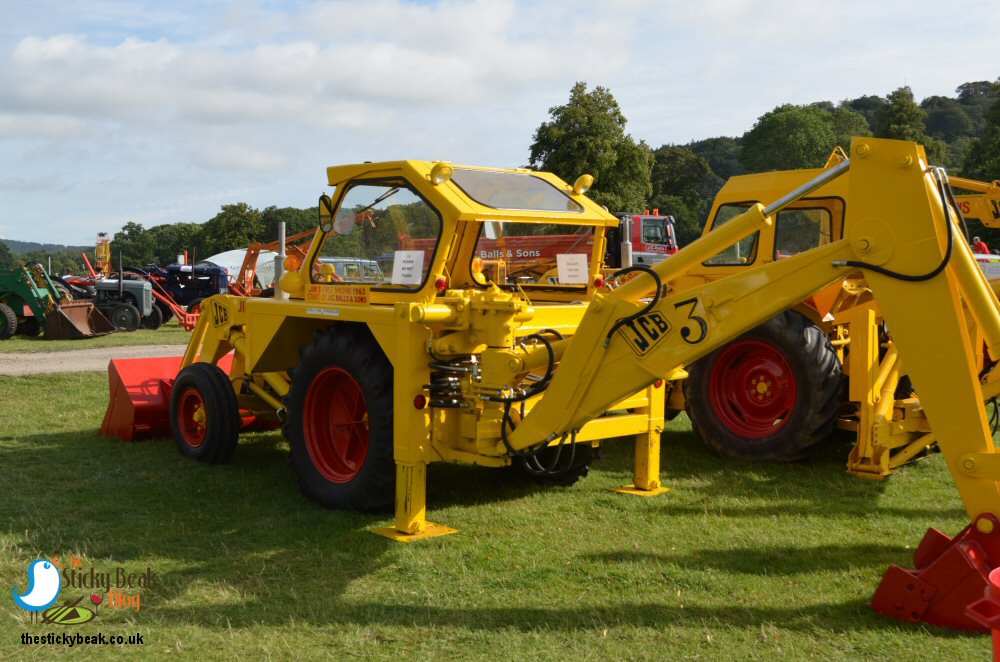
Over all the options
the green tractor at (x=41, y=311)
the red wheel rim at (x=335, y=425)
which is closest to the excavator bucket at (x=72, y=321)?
the green tractor at (x=41, y=311)

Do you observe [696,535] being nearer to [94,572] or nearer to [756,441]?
[756,441]

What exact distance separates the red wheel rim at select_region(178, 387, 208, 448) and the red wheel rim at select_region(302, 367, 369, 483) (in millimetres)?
1623

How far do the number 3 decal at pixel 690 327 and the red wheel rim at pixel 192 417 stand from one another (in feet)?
14.4

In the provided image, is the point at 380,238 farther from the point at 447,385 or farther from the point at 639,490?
the point at 639,490

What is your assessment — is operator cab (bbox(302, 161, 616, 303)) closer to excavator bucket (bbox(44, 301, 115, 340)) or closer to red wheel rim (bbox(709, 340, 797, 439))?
red wheel rim (bbox(709, 340, 797, 439))

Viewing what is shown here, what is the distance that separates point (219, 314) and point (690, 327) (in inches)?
184

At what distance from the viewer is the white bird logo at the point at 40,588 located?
182 inches

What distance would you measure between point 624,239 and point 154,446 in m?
4.31

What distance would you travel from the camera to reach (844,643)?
4.21 m

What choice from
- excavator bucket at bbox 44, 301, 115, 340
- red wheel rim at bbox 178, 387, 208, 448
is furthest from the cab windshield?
excavator bucket at bbox 44, 301, 115, 340

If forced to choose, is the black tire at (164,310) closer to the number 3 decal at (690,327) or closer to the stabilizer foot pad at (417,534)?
the stabilizer foot pad at (417,534)

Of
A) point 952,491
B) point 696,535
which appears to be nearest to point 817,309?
point 952,491

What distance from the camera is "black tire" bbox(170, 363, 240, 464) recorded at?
750cm

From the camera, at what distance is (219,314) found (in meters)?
8.17
